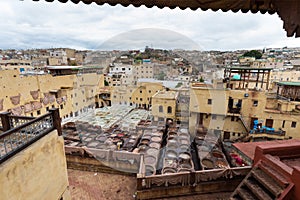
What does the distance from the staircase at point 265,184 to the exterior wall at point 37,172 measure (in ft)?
10.4

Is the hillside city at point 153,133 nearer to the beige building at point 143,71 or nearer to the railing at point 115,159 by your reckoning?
the railing at point 115,159

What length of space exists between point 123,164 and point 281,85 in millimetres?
11942

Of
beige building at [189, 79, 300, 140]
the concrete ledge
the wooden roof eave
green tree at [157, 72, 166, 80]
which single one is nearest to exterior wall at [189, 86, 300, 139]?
beige building at [189, 79, 300, 140]

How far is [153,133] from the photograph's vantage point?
10.6m

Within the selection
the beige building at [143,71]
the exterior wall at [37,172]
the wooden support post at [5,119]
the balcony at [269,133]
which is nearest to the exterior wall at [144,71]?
the beige building at [143,71]

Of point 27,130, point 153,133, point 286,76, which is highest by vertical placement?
point 286,76

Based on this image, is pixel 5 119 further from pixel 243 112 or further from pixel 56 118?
pixel 243 112

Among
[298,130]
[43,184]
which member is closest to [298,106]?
[298,130]

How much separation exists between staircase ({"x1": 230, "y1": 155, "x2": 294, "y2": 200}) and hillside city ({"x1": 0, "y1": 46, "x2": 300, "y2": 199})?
0.02m

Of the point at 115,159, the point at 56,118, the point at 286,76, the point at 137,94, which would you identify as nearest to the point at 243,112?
the point at 286,76

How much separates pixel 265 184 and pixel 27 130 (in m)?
3.95

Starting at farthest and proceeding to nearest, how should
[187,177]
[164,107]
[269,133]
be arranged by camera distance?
1. [164,107]
2. [269,133]
3. [187,177]

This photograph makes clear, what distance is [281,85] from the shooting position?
1128 cm

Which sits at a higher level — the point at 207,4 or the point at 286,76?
the point at 207,4
